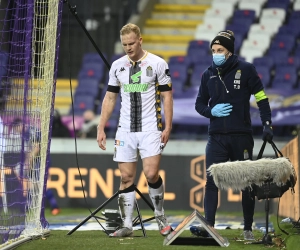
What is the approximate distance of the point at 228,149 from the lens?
7789 millimetres

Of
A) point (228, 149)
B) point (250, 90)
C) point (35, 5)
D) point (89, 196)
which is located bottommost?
point (89, 196)

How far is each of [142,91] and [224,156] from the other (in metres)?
1.02

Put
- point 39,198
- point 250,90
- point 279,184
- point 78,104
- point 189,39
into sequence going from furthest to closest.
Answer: point 189,39
point 78,104
point 39,198
point 250,90
point 279,184

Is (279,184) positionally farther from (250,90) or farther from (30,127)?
(30,127)

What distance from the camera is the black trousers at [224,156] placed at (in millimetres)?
7688

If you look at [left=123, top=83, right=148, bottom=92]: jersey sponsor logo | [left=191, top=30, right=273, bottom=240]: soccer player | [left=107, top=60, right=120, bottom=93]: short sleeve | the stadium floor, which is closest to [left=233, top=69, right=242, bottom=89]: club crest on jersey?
[left=191, top=30, right=273, bottom=240]: soccer player

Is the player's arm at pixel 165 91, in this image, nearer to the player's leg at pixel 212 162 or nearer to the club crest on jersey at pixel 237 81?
the player's leg at pixel 212 162

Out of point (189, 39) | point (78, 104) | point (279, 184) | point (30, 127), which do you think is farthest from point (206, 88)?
point (189, 39)

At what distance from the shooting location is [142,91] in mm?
8180

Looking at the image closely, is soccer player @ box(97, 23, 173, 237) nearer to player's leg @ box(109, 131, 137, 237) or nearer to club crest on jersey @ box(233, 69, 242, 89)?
player's leg @ box(109, 131, 137, 237)

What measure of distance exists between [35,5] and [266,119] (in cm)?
287

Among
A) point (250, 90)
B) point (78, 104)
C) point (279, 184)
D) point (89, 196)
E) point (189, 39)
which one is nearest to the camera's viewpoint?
point (279, 184)

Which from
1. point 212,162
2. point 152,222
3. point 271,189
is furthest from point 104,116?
point 152,222

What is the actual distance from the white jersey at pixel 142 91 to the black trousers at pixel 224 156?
2.21ft
